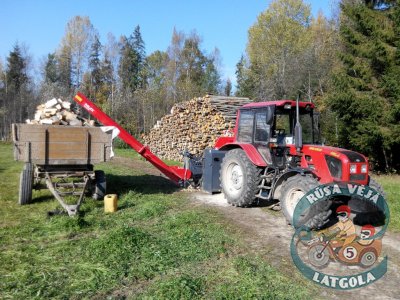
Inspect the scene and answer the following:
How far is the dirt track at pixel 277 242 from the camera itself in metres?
4.18

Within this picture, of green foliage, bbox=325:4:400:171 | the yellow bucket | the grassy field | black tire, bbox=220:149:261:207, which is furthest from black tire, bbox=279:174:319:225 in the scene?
green foliage, bbox=325:4:400:171

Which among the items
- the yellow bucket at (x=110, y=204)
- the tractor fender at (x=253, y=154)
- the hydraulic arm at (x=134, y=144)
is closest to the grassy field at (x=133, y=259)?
the yellow bucket at (x=110, y=204)

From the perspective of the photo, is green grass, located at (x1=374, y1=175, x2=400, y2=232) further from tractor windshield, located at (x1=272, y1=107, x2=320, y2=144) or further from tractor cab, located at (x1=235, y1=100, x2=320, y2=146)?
tractor cab, located at (x1=235, y1=100, x2=320, y2=146)

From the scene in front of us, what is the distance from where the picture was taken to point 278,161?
24.7 feet

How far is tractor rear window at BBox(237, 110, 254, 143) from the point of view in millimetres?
8148

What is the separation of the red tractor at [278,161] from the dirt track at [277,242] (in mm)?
328

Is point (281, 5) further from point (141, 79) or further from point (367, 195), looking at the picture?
point (367, 195)

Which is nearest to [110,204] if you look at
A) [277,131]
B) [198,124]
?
[277,131]

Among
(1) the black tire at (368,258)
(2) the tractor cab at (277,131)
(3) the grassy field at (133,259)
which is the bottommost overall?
(3) the grassy field at (133,259)

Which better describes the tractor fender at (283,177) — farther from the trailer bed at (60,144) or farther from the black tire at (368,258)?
the trailer bed at (60,144)

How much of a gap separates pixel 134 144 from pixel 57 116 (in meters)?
1.95

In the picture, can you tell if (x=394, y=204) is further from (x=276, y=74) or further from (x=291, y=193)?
(x=276, y=74)

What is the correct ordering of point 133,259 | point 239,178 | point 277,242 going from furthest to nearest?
point 239,178 < point 277,242 < point 133,259

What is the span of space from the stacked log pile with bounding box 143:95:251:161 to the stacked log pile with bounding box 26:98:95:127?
662cm
